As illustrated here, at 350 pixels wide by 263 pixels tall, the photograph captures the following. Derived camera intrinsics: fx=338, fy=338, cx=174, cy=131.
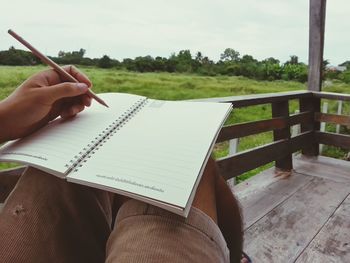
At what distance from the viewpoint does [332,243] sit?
126cm

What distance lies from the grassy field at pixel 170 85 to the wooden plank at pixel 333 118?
1.26ft

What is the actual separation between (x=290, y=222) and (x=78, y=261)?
47.2 inches

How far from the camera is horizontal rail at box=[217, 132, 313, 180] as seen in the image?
1.58m

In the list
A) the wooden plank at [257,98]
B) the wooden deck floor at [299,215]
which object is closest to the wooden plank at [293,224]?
the wooden deck floor at [299,215]

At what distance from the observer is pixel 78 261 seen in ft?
1.37

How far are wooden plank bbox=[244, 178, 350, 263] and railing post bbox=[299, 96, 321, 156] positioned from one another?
58cm

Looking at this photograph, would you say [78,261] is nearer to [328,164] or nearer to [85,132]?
[85,132]

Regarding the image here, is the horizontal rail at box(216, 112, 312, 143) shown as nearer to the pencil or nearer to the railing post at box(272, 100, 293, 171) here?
the railing post at box(272, 100, 293, 171)

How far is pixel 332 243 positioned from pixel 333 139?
129 centimetres

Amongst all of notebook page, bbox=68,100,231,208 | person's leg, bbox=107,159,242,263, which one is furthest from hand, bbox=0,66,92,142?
person's leg, bbox=107,159,242,263

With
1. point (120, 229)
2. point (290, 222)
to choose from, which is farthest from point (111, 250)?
point (290, 222)

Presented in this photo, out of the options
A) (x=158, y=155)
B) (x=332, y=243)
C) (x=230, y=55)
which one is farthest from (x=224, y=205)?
(x=230, y=55)

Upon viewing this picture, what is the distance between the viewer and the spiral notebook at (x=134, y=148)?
313 mm

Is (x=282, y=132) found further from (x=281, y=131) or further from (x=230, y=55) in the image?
(x=230, y=55)
